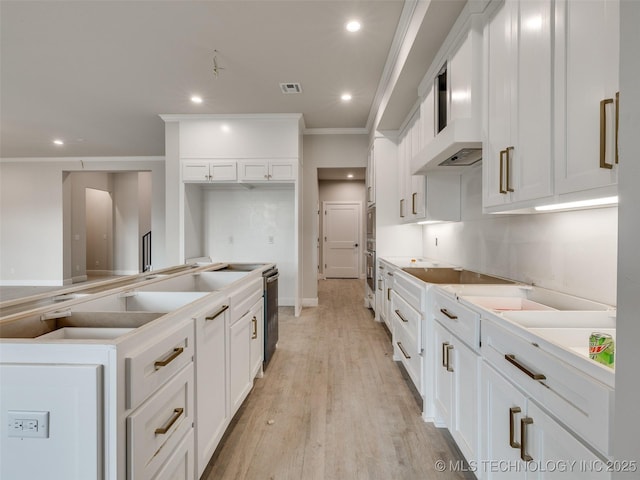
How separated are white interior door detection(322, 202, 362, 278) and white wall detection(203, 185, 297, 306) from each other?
340 centimetres

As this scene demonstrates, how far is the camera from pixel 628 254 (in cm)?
48

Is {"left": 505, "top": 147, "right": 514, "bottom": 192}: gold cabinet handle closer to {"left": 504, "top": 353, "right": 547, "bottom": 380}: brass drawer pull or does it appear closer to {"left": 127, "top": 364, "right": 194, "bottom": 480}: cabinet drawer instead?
{"left": 504, "top": 353, "right": 547, "bottom": 380}: brass drawer pull

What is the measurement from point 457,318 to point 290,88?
3383mm

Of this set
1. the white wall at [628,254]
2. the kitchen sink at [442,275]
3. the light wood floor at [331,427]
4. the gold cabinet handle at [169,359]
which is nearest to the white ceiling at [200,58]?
the kitchen sink at [442,275]

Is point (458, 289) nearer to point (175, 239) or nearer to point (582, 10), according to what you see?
point (582, 10)

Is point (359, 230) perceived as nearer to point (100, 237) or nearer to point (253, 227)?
point (253, 227)

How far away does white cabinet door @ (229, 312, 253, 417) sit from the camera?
1.92 metres

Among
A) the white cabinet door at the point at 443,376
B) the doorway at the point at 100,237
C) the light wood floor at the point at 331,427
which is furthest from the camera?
the doorway at the point at 100,237

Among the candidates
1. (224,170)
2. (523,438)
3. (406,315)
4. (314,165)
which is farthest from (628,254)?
(314,165)

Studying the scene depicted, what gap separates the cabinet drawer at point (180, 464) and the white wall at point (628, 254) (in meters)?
1.26

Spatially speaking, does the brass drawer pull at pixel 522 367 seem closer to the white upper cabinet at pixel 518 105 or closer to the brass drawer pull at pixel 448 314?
the brass drawer pull at pixel 448 314

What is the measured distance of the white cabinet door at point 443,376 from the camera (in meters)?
1.81

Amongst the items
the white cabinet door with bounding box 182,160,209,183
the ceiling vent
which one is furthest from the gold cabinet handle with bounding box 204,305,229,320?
the white cabinet door with bounding box 182,160,209,183

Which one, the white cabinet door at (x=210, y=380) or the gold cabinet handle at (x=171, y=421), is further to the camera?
the white cabinet door at (x=210, y=380)
